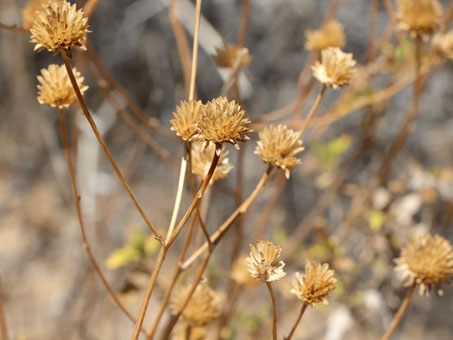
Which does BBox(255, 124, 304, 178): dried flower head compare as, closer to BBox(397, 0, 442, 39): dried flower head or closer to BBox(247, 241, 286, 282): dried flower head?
BBox(247, 241, 286, 282): dried flower head

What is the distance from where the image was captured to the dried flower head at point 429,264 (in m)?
0.86

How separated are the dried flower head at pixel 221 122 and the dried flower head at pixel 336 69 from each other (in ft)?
0.93

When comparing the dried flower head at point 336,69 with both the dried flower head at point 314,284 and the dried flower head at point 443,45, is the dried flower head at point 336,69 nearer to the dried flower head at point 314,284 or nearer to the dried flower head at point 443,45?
the dried flower head at point 314,284

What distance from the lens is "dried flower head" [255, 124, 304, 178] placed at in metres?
0.78

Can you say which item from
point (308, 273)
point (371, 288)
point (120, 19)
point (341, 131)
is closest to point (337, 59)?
point (308, 273)

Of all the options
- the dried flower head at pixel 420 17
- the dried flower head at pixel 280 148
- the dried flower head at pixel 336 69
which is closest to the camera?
the dried flower head at pixel 280 148

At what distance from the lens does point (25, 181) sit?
11.0ft

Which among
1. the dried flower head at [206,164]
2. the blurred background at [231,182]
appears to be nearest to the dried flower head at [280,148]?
the dried flower head at [206,164]

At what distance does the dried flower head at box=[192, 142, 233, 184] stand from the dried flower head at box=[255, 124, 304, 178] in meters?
0.09

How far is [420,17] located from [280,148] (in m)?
0.62

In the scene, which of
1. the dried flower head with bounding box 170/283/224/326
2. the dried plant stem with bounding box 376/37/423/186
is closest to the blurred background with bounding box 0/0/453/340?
the dried plant stem with bounding box 376/37/423/186

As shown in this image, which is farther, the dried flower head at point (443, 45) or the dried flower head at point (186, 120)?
the dried flower head at point (443, 45)

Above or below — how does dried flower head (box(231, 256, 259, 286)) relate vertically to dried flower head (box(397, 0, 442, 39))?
below

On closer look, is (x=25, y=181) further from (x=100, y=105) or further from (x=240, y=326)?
(x=240, y=326)
